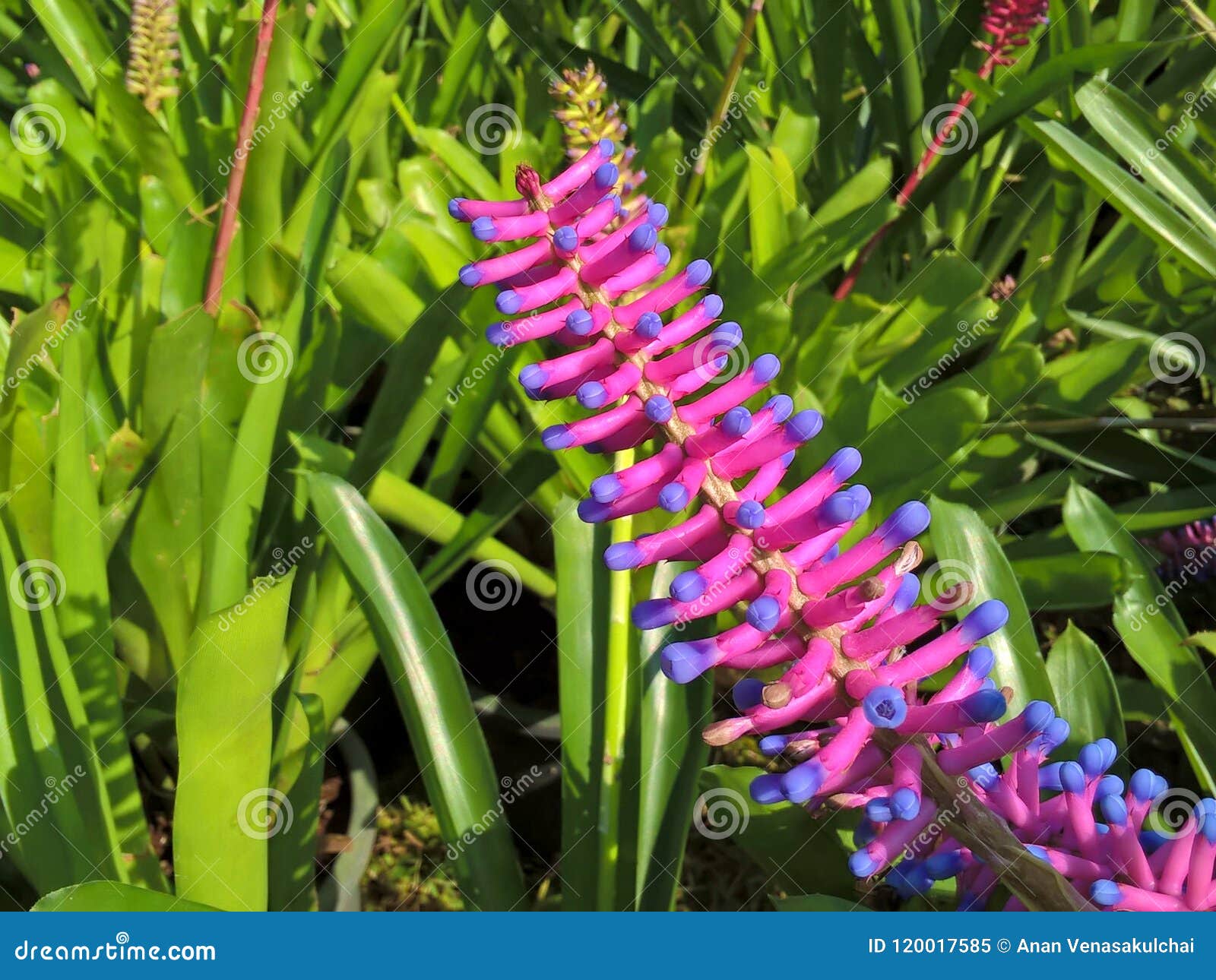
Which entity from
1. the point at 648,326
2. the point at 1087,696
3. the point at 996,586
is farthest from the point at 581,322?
the point at 1087,696

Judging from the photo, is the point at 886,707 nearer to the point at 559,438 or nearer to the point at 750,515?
the point at 750,515

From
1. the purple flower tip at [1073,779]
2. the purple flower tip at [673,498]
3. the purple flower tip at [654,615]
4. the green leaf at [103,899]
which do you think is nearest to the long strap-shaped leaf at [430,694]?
the green leaf at [103,899]

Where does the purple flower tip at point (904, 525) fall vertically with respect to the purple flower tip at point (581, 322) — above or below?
below

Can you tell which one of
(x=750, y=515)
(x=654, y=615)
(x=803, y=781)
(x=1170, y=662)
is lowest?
(x=1170, y=662)

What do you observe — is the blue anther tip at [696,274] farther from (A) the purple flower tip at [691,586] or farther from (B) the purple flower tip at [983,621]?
(B) the purple flower tip at [983,621]

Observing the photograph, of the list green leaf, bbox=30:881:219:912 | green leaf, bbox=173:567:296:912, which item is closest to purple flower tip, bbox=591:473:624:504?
green leaf, bbox=173:567:296:912

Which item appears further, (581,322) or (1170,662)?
(1170,662)

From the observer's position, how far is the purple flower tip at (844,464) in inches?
38.9

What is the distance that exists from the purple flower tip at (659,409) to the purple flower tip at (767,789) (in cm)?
36

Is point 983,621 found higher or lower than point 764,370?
lower

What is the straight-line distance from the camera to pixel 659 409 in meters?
0.93

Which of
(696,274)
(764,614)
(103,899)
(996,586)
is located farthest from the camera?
(996,586)

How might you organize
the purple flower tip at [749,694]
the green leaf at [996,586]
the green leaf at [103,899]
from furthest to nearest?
1. the green leaf at [996,586]
2. the green leaf at [103,899]
3. the purple flower tip at [749,694]

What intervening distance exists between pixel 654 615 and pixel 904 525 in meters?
0.26
